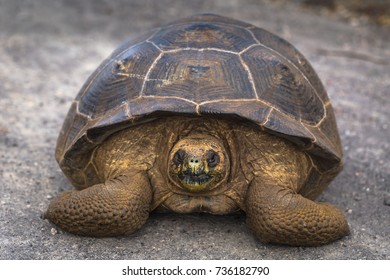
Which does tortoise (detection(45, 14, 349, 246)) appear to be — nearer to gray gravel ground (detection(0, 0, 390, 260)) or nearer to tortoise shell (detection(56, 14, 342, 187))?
tortoise shell (detection(56, 14, 342, 187))

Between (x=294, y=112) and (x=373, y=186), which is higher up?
(x=294, y=112)

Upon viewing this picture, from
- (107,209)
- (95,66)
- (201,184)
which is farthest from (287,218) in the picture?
(95,66)

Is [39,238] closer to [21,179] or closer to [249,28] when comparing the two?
[21,179]

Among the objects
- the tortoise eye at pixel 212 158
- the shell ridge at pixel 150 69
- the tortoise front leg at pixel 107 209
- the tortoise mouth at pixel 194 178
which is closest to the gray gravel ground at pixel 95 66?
the tortoise front leg at pixel 107 209

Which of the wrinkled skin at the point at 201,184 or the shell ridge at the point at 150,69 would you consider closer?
the wrinkled skin at the point at 201,184

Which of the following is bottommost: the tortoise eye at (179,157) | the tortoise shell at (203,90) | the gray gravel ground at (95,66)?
the gray gravel ground at (95,66)

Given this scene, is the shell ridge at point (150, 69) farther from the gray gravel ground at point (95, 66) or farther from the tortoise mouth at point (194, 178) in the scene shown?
the gray gravel ground at point (95, 66)
